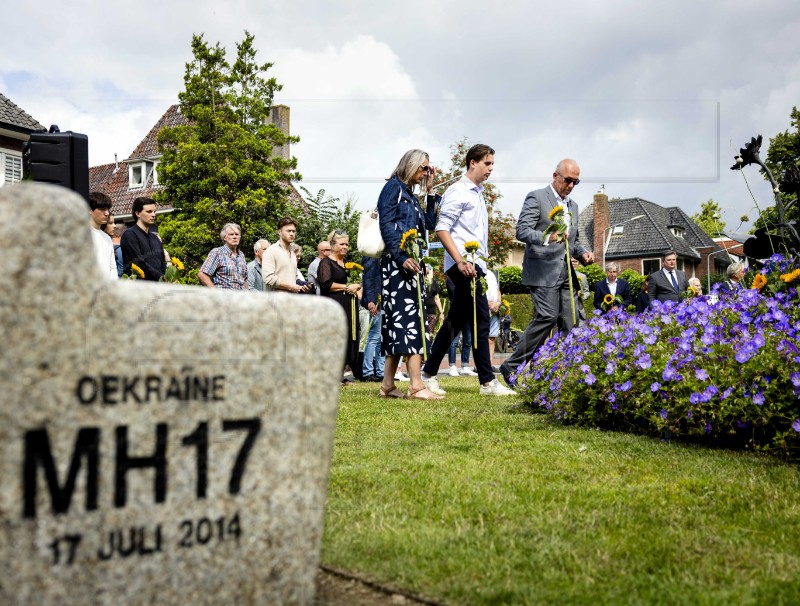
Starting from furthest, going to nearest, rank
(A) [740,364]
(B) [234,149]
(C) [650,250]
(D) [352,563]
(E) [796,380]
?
(C) [650,250]
(B) [234,149]
(A) [740,364]
(E) [796,380]
(D) [352,563]

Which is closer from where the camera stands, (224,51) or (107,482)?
(107,482)

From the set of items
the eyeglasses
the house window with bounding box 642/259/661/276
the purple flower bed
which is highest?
the house window with bounding box 642/259/661/276

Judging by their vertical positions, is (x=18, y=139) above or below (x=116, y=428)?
above

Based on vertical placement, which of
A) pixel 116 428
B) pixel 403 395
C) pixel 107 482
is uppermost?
pixel 116 428

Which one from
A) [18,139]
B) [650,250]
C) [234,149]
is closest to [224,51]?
[234,149]

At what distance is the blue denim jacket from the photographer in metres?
7.48

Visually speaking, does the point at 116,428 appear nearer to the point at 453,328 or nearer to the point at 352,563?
the point at 352,563

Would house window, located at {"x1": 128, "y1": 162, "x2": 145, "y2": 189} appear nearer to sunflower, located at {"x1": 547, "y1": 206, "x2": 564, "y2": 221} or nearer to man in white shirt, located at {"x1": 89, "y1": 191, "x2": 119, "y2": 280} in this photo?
man in white shirt, located at {"x1": 89, "y1": 191, "x2": 119, "y2": 280}

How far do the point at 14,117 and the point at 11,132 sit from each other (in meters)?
0.51

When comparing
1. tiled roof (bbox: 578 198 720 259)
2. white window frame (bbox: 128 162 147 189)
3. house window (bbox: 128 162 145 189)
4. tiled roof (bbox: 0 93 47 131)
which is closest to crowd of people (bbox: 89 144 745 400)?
tiled roof (bbox: 0 93 47 131)

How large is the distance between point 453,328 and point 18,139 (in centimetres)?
2340

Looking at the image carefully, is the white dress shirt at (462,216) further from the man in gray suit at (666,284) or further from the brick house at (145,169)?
the brick house at (145,169)

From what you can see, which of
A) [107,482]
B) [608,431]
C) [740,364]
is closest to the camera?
[107,482]

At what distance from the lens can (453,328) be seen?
7953 mm
